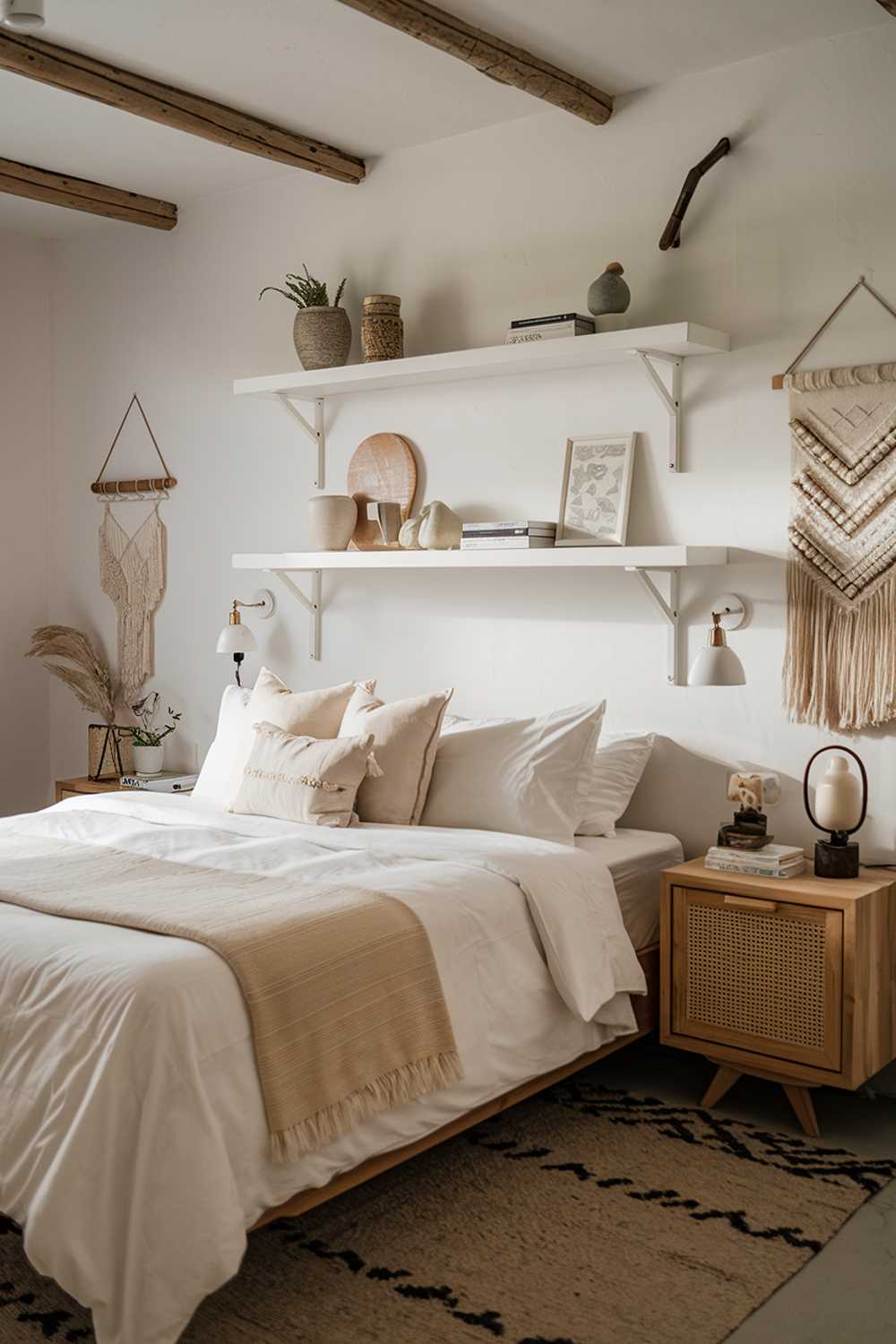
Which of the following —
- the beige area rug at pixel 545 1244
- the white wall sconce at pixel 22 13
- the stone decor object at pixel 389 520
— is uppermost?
the white wall sconce at pixel 22 13

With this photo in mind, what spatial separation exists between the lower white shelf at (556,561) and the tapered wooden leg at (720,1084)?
106cm

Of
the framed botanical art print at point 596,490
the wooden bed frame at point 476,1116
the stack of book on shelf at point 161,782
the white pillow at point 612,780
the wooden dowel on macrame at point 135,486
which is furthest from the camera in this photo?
the wooden dowel on macrame at point 135,486

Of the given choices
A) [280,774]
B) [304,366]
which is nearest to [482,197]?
[304,366]

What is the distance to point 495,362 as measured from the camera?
12.5ft

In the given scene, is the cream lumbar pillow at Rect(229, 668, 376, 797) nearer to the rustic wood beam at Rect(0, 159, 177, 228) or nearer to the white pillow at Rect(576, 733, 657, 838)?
the white pillow at Rect(576, 733, 657, 838)

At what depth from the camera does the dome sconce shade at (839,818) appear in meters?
3.22

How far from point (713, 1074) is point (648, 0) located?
2729 mm

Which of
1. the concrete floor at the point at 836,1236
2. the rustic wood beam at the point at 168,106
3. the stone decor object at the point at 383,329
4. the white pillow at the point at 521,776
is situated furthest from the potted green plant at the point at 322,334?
the concrete floor at the point at 836,1236

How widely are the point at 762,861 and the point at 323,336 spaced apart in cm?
219

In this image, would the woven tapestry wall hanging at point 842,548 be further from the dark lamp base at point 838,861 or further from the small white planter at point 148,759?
the small white planter at point 148,759

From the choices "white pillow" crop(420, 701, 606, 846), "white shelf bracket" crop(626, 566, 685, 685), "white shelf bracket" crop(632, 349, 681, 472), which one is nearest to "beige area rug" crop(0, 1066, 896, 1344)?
"white pillow" crop(420, 701, 606, 846)

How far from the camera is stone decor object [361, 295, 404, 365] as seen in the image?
4.16 metres

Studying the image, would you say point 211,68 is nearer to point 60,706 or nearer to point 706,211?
point 706,211

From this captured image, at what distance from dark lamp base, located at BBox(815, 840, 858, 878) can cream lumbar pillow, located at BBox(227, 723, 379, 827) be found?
1.17 metres
